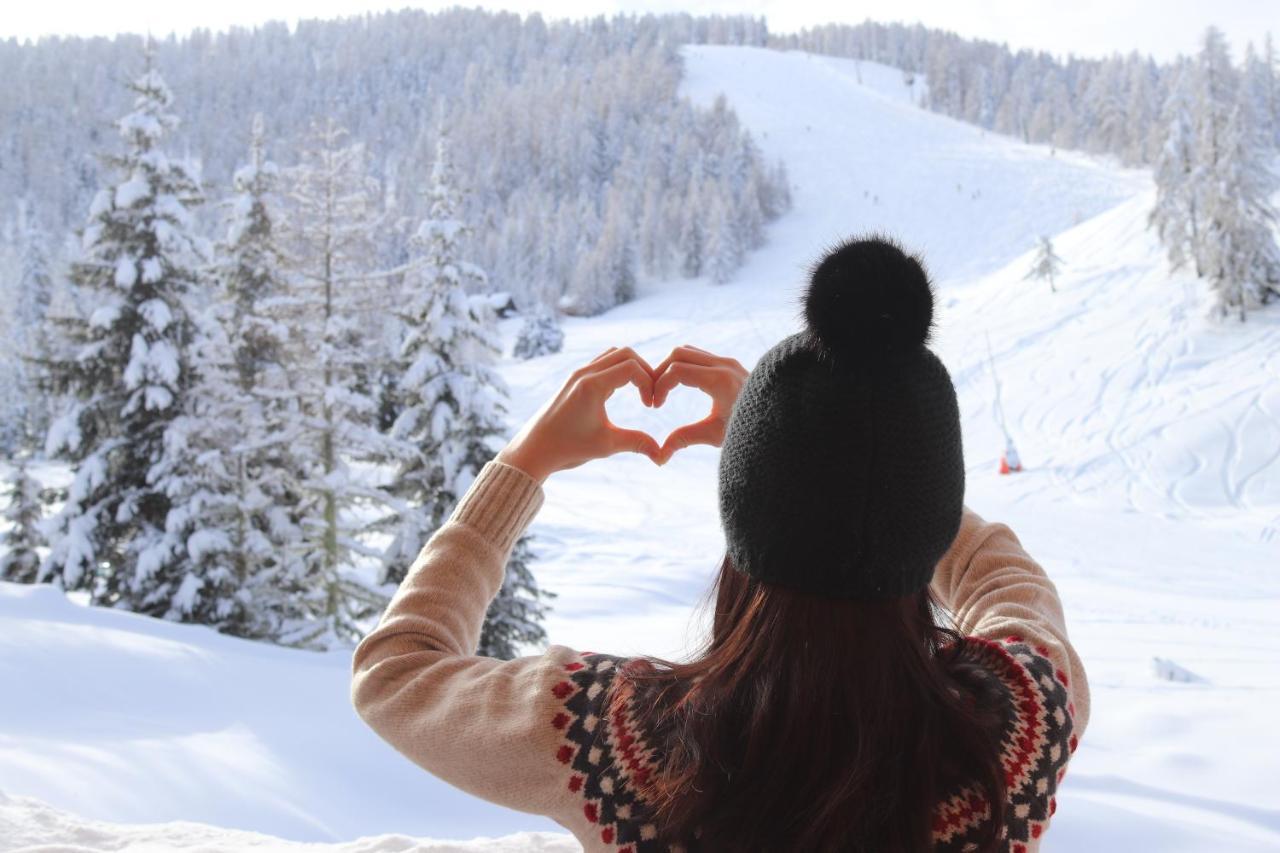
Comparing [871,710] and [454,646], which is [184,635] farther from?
[871,710]

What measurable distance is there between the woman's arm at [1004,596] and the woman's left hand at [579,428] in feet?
1.74

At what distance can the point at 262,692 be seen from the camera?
5734 mm

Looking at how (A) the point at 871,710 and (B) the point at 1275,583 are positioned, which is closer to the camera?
(A) the point at 871,710

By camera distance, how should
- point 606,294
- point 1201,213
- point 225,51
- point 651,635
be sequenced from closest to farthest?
point 651,635, point 1201,213, point 606,294, point 225,51

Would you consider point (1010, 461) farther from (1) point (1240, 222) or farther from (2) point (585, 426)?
(2) point (585, 426)

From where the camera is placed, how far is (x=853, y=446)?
1.03 meters

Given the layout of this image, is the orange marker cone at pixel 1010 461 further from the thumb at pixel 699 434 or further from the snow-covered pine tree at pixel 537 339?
the snow-covered pine tree at pixel 537 339

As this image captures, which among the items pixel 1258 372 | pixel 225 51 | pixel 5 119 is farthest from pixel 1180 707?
pixel 225 51

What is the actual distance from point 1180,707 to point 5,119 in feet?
423

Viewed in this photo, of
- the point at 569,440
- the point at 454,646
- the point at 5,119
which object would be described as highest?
the point at 5,119

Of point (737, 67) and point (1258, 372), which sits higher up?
point (737, 67)

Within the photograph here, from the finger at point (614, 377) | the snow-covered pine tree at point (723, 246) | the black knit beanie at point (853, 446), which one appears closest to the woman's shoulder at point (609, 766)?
the black knit beanie at point (853, 446)

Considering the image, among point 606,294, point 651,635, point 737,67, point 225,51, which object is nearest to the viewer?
point 651,635

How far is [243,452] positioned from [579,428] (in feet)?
37.1
